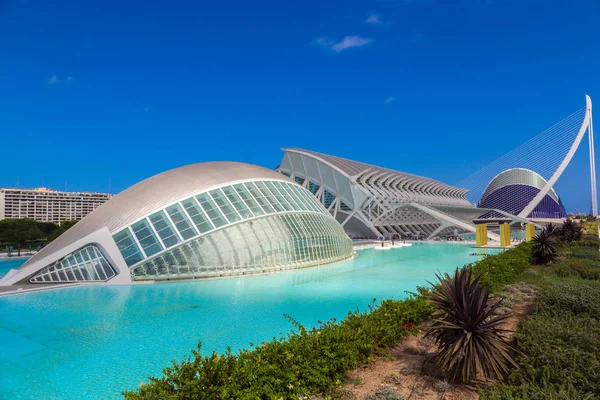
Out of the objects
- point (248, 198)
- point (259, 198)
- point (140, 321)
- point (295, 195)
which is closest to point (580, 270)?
point (259, 198)

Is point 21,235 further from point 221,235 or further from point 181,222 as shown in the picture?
point 221,235

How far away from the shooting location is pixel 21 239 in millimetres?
36094

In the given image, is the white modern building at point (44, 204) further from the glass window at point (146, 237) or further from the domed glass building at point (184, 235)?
the glass window at point (146, 237)

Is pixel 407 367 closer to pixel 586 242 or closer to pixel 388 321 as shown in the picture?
pixel 388 321

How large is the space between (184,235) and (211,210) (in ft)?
7.21

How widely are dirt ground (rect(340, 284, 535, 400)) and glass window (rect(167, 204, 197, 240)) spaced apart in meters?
13.8

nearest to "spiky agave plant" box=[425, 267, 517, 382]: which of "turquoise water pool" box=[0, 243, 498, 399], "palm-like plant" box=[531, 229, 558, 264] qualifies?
"turquoise water pool" box=[0, 243, 498, 399]

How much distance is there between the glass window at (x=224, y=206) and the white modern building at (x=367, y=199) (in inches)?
1468

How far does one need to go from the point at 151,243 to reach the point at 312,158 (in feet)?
150

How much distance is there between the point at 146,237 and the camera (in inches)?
760

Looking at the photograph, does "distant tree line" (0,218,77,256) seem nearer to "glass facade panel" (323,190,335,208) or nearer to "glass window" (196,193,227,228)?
"glass window" (196,193,227,228)

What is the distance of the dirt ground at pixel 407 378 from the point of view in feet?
19.4

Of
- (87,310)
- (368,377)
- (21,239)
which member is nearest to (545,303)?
(368,377)

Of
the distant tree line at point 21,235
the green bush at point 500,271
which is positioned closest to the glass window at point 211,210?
the green bush at point 500,271
